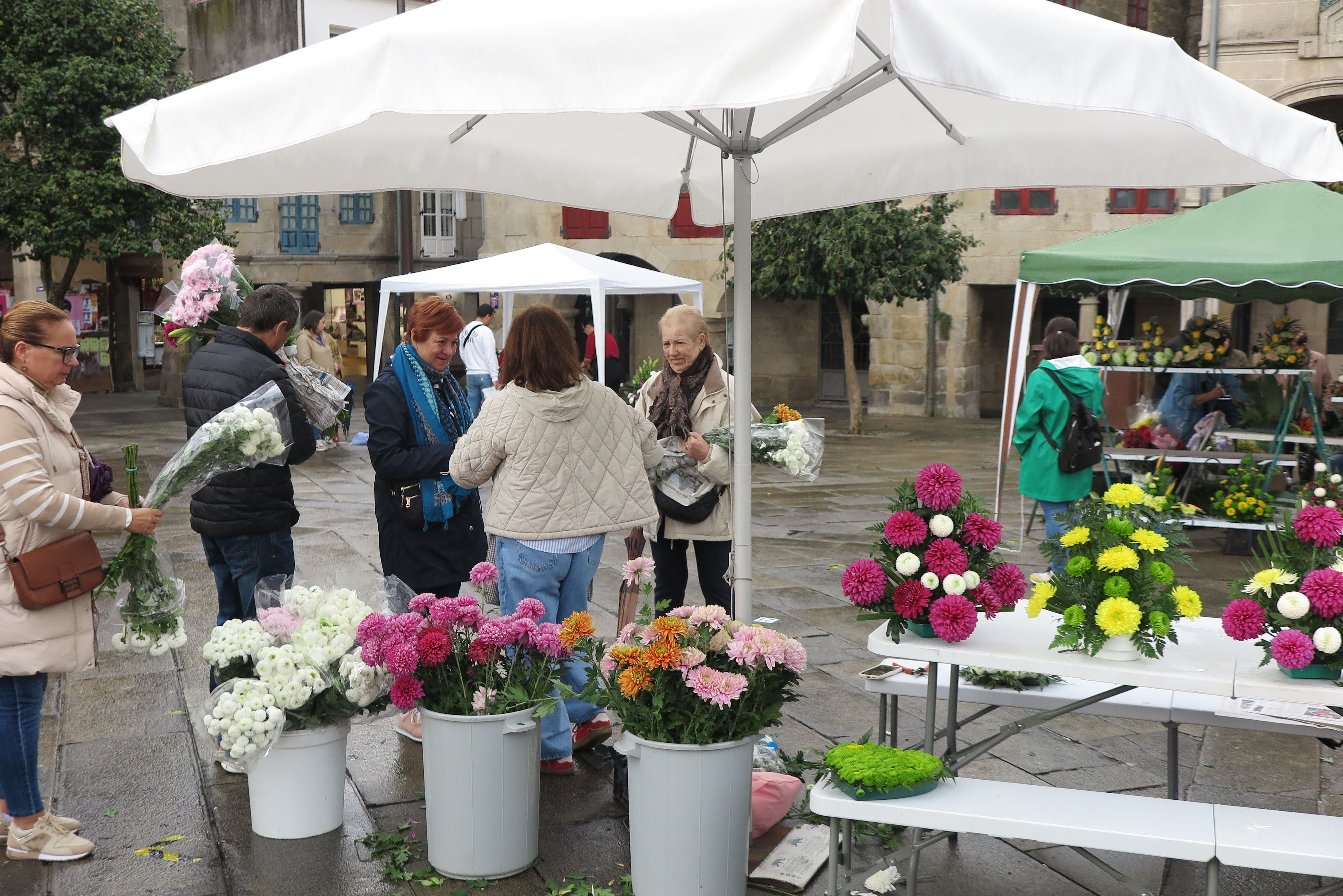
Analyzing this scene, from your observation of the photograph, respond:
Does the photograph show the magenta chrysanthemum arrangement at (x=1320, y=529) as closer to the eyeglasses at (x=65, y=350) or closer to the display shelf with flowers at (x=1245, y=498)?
the eyeglasses at (x=65, y=350)

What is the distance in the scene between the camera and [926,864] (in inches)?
153

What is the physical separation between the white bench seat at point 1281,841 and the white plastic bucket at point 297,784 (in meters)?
2.65

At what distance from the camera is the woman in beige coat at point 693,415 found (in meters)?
5.01

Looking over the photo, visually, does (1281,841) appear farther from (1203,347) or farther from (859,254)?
(859,254)

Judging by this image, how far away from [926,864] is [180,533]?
7.66 m

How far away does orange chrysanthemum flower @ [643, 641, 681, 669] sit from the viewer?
3.27 meters

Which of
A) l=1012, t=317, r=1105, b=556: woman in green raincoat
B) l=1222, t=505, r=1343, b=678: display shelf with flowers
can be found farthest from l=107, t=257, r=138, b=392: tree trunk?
l=1222, t=505, r=1343, b=678: display shelf with flowers

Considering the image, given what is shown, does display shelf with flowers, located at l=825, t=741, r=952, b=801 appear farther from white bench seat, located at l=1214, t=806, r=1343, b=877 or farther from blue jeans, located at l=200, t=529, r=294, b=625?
blue jeans, located at l=200, t=529, r=294, b=625

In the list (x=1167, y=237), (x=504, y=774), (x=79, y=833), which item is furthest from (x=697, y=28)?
(x=1167, y=237)

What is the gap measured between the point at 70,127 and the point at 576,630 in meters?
17.5

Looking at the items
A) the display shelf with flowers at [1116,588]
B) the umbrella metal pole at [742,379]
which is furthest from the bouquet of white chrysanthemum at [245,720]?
the display shelf with flowers at [1116,588]

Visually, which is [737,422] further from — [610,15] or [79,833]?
[79,833]

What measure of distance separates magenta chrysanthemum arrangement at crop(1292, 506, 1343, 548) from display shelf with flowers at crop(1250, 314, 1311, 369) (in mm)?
6727

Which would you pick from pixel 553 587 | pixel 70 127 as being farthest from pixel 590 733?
pixel 70 127
